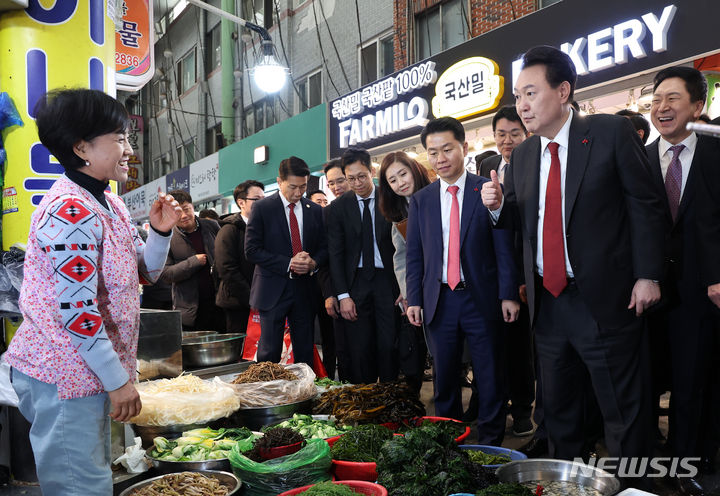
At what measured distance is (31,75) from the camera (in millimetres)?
3098

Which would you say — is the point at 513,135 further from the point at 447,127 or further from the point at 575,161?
the point at 575,161

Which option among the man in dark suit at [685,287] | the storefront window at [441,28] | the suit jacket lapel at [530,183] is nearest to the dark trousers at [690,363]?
the man in dark suit at [685,287]

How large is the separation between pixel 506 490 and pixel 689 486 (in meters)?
1.46

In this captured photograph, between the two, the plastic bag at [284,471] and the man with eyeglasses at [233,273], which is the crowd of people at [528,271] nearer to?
the plastic bag at [284,471]

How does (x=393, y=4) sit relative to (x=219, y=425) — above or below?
above

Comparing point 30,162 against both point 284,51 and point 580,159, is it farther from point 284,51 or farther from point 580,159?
point 284,51

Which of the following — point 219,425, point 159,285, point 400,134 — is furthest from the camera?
point 400,134

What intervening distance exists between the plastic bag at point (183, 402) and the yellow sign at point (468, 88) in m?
5.19

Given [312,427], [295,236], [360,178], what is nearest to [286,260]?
[295,236]

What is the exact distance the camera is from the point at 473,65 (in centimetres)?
764

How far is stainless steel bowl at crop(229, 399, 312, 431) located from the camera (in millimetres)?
3305

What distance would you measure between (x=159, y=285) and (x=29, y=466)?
10.8ft

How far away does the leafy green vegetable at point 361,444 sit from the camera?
2.65 meters

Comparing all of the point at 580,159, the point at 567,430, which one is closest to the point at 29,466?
the point at 567,430
